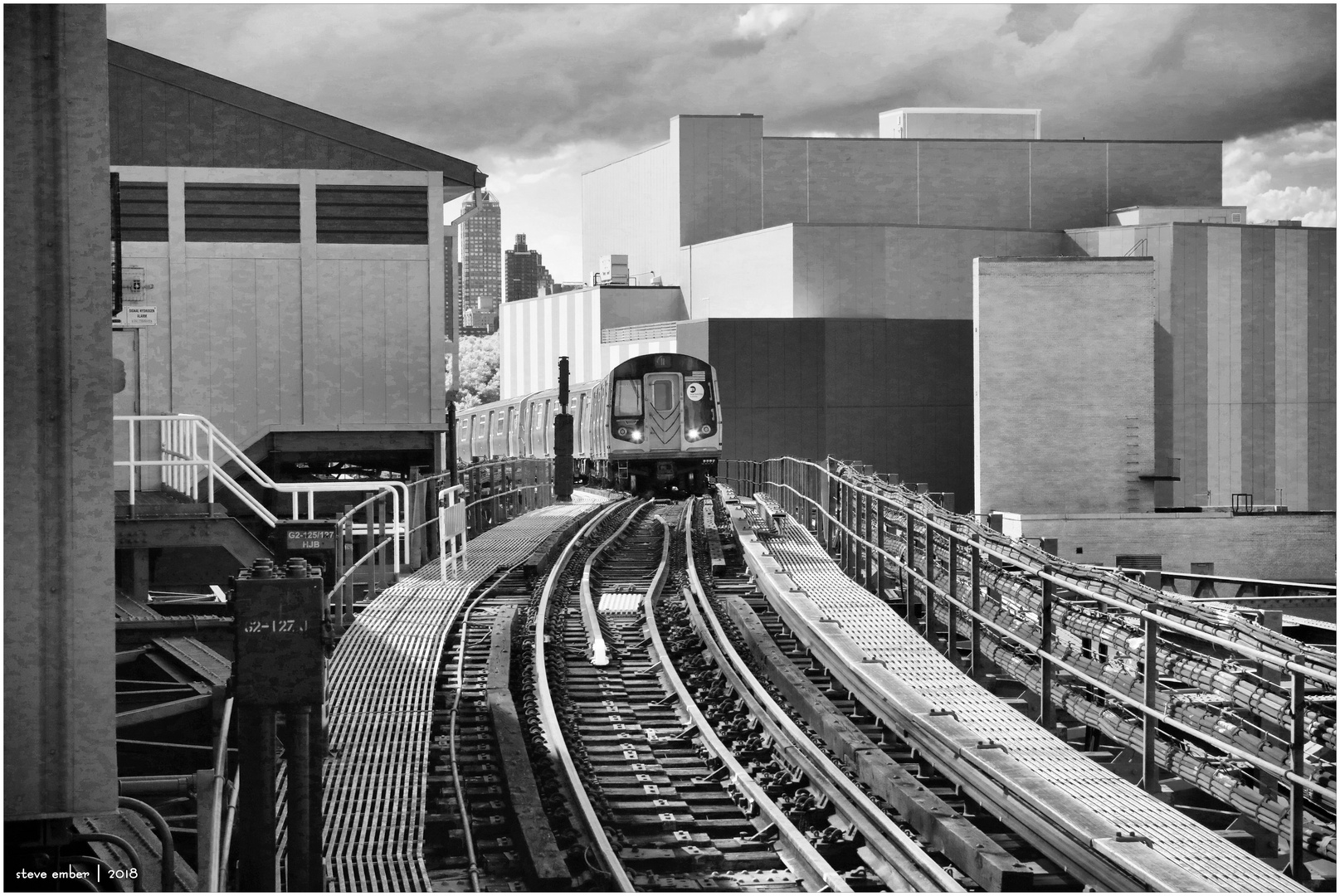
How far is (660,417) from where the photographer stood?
27.9m

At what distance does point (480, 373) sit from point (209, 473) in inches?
3687

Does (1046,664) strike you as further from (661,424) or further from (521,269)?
(521,269)

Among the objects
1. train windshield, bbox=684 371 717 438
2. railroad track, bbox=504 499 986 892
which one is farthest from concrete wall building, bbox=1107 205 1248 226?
railroad track, bbox=504 499 986 892

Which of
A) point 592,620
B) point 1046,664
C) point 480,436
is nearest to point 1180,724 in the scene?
point 1046,664

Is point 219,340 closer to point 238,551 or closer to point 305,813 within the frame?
point 238,551

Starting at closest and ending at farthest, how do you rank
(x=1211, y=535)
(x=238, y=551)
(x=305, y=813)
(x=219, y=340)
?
(x=305, y=813) < (x=238, y=551) < (x=219, y=340) < (x=1211, y=535)

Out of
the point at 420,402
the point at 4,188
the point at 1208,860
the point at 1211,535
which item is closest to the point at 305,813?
the point at 4,188

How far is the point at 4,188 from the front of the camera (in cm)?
556

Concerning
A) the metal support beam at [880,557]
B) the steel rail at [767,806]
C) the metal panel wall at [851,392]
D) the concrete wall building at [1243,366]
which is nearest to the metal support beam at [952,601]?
the steel rail at [767,806]

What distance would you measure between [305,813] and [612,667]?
17.5 ft

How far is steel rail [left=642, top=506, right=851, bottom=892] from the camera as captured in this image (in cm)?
579

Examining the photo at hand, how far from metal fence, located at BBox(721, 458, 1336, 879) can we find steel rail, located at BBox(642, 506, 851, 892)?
159 centimetres

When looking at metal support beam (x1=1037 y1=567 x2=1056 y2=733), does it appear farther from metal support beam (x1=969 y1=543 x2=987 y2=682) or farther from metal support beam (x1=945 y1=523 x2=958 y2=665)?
metal support beam (x1=945 y1=523 x2=958 y2=665)

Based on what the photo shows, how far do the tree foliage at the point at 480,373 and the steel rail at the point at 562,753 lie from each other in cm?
8683
